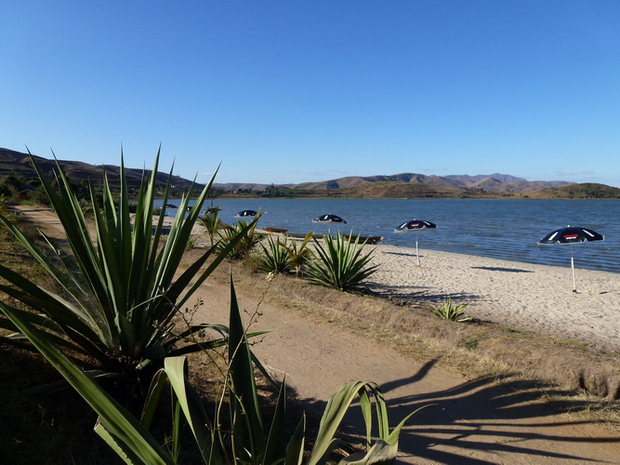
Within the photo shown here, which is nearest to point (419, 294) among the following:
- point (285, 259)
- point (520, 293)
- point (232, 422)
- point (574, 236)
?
point (520, 293)

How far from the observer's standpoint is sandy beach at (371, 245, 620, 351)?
7938 millimetres

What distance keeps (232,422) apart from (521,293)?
35.5 ft

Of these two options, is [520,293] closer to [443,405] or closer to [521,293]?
[521,293]

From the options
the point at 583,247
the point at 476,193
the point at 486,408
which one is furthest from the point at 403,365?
the point at 476,193

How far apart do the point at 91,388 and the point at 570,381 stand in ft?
13.8

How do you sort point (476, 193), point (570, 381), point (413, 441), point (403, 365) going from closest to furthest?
1. point (413, 441)
2. point (570, 381)
3. point (403, 365)
4. point (476, 193)

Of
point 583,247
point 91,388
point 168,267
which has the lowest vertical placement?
point 583,247

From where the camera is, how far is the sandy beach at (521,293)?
7938mm

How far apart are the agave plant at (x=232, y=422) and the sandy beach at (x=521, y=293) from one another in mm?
6031

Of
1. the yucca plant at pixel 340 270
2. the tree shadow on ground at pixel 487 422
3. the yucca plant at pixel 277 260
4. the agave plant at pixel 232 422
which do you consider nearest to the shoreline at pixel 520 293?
the yucca plant at pixel 340 270

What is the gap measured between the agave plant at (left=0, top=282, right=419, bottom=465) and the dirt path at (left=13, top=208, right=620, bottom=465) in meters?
0.80

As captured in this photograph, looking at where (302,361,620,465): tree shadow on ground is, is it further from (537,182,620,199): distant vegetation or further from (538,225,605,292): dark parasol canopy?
(537,182,620,199): distant vegetation

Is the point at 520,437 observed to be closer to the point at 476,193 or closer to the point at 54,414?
the point at 54,414

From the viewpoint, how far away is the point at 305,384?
4.19 metres
